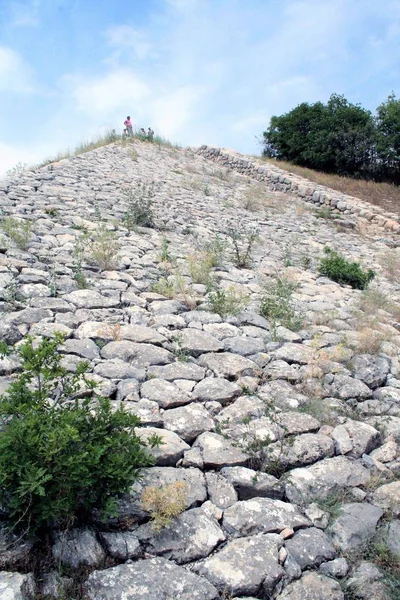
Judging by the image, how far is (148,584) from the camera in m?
2.21

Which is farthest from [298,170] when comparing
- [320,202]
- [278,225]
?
[278,225]

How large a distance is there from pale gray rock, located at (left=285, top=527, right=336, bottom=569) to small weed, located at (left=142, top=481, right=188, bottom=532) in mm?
581

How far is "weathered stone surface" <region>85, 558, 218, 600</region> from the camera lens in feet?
7.06

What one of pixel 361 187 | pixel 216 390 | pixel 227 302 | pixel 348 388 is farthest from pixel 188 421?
pixel 361 187

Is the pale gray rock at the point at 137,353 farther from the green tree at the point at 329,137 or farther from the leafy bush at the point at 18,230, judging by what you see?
the green tree at the point at 329,137

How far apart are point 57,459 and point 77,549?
0.43 m

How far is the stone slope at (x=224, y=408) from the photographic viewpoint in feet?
7.68

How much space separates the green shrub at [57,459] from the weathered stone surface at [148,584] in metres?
0.27

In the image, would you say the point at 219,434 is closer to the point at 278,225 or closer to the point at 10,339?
the point at 10,339

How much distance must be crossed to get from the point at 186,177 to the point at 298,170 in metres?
5.85

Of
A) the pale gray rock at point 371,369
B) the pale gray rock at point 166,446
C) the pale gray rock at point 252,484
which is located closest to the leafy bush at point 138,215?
the pale gray rock at point 371,369

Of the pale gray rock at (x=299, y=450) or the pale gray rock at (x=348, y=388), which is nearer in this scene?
A: the pale gray rock at (x=299, y=450)

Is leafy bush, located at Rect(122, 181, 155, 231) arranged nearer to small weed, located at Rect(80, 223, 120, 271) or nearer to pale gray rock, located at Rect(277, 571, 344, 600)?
small weed, located at Rect(80, 223, 120, 271)

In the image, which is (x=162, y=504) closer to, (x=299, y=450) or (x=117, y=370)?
(x=299, y=450)
